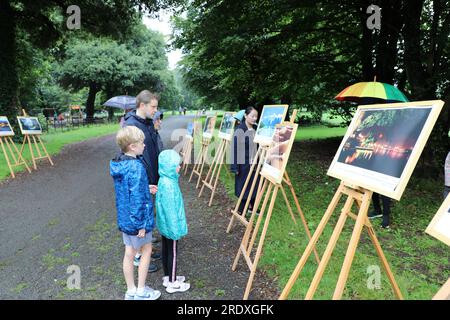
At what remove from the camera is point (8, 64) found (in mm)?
14859

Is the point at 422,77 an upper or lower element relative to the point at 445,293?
upper

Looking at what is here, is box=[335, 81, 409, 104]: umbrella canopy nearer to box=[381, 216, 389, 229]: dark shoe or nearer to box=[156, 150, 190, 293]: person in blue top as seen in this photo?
box=[381, 216, 389, 229]: dark shoe

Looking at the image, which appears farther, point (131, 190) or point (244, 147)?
point (244, 147)

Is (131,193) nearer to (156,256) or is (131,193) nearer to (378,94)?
(156,256)

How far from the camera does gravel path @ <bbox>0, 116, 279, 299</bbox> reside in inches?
152

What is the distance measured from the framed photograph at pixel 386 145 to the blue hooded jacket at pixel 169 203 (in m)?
1.78

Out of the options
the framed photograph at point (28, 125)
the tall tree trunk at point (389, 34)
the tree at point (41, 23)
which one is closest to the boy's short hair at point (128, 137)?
the tall tree trunk at point (389, 34)

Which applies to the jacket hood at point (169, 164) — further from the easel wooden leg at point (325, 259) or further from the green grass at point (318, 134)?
the green grass at point (318, 134)

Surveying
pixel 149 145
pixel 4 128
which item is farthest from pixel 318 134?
pixel 149 145

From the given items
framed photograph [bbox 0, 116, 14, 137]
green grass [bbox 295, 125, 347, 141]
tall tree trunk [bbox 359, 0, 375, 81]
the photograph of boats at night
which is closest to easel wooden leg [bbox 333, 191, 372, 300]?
the photograph of boats at night

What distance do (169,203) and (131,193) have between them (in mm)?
595

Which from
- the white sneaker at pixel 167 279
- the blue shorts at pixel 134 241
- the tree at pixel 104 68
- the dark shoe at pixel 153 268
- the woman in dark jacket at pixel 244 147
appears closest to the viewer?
the blue shorts at pixel 134 241

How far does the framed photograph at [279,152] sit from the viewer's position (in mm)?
3625
